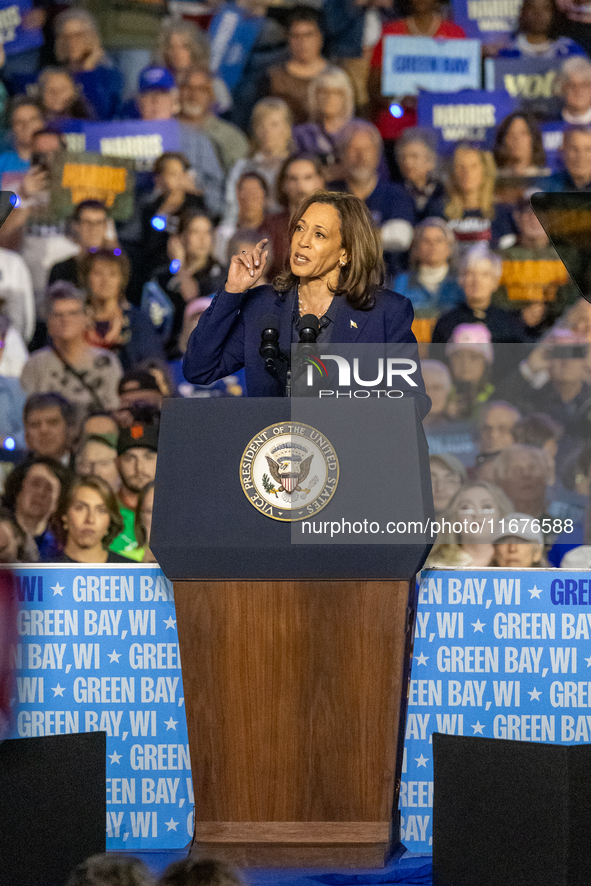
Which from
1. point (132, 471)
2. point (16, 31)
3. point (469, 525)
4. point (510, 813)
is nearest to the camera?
point (510, 813)

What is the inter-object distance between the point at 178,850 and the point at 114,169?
7.68ft

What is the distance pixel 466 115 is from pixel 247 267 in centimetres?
186

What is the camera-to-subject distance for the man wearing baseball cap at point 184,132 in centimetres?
337

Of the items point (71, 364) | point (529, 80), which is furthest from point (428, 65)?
point (71, 364)

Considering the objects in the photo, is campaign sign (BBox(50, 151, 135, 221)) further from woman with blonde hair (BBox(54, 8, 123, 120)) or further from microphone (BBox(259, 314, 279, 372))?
microphone (BBox(259, 314, 279, 372))

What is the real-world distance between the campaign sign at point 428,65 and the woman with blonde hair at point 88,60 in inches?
38.7

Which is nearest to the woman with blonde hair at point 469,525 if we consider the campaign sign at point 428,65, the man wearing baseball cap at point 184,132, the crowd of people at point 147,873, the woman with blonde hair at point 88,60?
the man wearing baseball cap at point 184,132

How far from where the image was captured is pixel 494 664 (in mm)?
1989

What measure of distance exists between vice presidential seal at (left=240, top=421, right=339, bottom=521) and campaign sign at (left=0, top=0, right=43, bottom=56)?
250 cm

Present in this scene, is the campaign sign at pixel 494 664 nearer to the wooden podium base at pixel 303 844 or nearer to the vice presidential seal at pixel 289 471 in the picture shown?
the wooden podium base at pixel 303 844

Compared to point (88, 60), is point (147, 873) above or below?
below

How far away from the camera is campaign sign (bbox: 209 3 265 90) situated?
3.43 m

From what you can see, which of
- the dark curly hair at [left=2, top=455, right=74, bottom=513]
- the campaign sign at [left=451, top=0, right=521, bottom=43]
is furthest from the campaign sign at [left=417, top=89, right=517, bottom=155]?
the dark curly hair at [left=2, top=455, right=74, bottom=513]

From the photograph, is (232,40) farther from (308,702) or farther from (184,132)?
(308,702)
